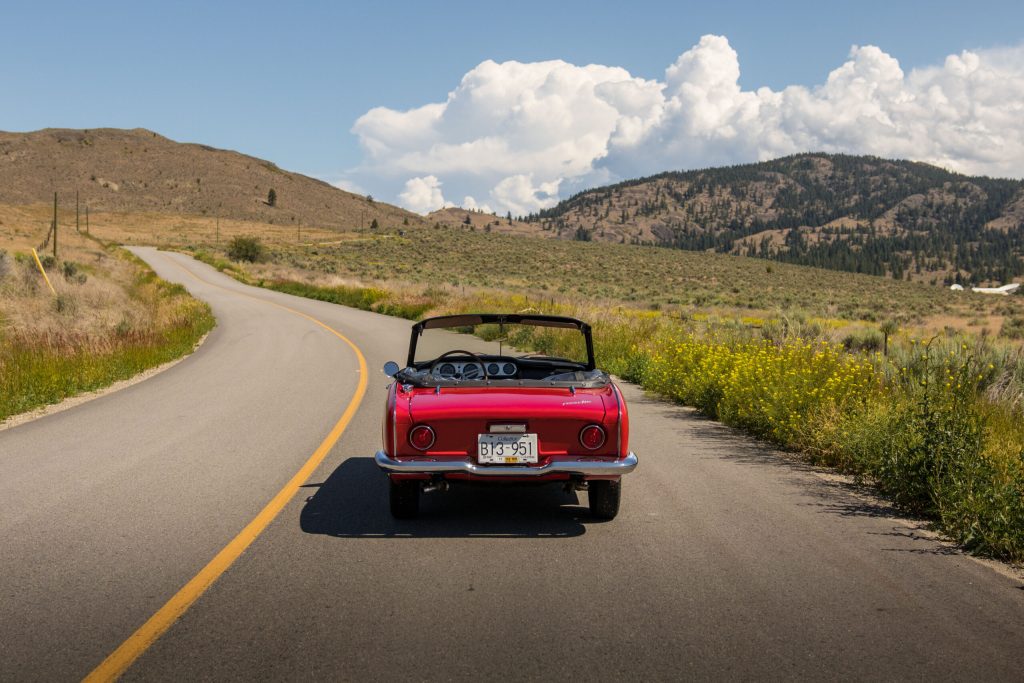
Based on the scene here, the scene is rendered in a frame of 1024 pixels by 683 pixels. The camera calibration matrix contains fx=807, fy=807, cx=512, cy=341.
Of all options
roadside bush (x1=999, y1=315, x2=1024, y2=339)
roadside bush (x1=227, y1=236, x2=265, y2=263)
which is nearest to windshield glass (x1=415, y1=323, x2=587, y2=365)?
roadside bush (x1=999, y1=315, x2=1024, y2=339)

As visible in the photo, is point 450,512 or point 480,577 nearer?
point 480,577

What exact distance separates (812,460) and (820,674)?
5186 millimetres

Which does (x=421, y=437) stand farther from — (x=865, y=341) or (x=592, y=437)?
(x=865, y=341)

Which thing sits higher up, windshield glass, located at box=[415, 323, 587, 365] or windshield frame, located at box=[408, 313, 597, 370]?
windshield frame, located at box=[408, 313, 597, 370]

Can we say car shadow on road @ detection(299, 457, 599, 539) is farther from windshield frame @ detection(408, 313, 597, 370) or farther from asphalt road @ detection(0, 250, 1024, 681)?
windshield frame @ detection(408, 313, 597, 370)

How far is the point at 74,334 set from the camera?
56.2ft

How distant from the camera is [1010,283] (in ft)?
584

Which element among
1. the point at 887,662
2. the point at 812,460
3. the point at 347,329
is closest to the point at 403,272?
the point at 347,329

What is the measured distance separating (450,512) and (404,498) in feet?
1.70

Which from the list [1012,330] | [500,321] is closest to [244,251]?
[1012,330]

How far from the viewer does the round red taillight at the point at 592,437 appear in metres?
5.59

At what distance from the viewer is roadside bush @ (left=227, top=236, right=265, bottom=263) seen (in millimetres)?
80438

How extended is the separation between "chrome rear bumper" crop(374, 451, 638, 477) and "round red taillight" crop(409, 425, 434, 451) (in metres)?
0.09

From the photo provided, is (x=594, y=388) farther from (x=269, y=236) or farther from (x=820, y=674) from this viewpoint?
(x=269, y=236)
